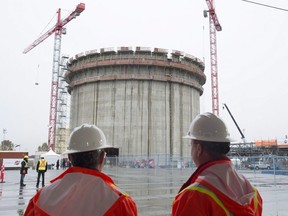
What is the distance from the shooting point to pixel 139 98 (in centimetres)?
4888

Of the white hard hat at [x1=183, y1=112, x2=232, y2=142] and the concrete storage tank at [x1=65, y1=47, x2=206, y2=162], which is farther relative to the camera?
the concrete storage tank at [x1=65, y1=47, x2=206, y2=162]

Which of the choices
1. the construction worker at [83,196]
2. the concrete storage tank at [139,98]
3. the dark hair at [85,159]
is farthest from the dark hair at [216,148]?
the concrete storage tank at [139,98]

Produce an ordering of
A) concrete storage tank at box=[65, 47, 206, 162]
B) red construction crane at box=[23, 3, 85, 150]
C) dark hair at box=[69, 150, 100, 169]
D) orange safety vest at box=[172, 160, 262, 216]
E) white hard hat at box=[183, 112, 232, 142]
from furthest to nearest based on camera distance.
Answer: red construction crane at box=[23, 3, 85, 150], concrete storage tank at box=[65, 47, 206, 162], white hard hat at box=[183, 112, 232, 142], dark hair at box=[69, 150, 100, 169], orange safety vest at box=[172, 160, 262, 216]

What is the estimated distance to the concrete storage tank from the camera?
47.8 metres

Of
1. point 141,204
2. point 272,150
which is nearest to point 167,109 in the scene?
point 272,150

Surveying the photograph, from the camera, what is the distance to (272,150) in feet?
219

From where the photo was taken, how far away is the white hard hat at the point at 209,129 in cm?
256

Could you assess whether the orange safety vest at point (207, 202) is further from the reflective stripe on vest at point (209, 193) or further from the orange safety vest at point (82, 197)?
the orange safety vest at point (82, 197)


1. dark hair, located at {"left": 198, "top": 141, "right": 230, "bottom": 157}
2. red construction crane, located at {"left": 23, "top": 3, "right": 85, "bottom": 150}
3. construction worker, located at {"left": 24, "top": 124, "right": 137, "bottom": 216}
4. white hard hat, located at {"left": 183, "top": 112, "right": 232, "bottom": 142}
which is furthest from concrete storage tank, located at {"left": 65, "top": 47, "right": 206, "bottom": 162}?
construction worker, located at {"left": 24, "top": 124, "right": 137, "bottom": 216}

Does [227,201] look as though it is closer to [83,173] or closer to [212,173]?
[212,173]

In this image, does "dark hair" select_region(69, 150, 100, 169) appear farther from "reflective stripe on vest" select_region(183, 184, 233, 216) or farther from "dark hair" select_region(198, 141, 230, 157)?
"dark hair" select_region(198, 141, 230, 157)

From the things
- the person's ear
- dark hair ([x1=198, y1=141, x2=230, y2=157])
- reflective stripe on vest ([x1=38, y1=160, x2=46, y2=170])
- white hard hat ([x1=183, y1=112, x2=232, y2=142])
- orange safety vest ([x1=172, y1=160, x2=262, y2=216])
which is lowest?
reflective stripe on vest ([x1=38, y1=160, x2=46, y2=170])

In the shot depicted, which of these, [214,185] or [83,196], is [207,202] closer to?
[214,185]

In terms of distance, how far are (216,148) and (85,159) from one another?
104cm
